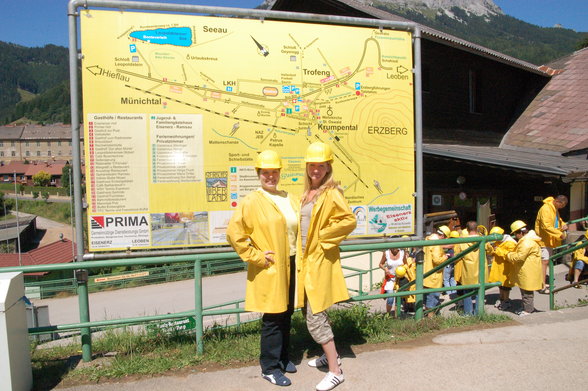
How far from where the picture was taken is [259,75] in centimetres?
469

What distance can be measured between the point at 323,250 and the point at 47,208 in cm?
8887

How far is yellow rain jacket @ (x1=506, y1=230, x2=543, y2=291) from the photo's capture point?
Result: 6883 mm

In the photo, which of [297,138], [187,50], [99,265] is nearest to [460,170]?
[297,138]

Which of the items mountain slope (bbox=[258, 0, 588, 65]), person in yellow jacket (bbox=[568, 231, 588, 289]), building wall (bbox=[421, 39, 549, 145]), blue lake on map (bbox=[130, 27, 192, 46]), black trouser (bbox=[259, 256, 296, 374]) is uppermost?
mountain slope (bbox=[258, 0, 588, 65])

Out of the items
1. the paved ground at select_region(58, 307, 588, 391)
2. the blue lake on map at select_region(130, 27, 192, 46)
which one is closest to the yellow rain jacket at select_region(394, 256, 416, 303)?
the paved ground at select_region(58, 307, 588, 391)

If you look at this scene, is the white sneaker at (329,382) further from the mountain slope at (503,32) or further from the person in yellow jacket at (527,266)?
the mountain slope at (503,32)

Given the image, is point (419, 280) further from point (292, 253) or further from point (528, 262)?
point (528, 262)

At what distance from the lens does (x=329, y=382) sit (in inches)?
139

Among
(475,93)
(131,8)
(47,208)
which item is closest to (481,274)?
(131,8)

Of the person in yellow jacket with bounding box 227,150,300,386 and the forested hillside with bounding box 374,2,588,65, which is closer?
the person in yellow jacket with bounding box 227,150,300,386

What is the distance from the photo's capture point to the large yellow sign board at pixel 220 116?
4324 millimetres

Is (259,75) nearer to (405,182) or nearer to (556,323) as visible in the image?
(405,182)

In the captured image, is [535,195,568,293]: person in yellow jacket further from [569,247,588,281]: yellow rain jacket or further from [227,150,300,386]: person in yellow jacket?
[227,150,300,386]: person in yellow jacket

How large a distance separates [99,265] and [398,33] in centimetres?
382
